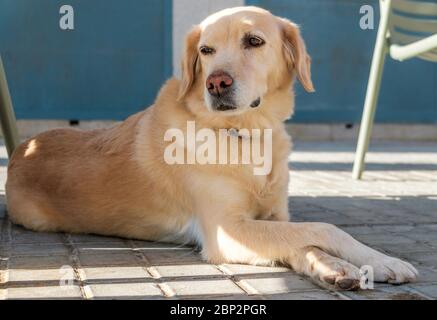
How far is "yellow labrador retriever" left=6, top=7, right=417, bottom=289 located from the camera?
9.16ft

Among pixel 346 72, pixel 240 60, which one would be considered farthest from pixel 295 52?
pixel 346 72

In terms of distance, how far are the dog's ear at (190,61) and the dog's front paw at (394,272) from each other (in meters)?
1.24

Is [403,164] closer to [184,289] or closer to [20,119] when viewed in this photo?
[184,289]

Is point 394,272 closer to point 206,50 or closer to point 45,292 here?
point 45,292

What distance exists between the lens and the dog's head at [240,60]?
281 centimetres

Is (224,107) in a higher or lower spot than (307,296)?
higher

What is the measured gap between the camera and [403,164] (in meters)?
6.67

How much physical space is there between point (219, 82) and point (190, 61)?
41 centimetres

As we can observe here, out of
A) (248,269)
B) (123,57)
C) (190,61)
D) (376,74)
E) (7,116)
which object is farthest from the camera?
(123,57)

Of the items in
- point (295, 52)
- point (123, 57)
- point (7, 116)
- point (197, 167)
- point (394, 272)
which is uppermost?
point (295, 52)

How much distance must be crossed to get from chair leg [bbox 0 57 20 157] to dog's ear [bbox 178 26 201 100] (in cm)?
116

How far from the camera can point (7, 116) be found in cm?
378

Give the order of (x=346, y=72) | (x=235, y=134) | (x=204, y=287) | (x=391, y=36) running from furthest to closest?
1. (x=346, y=72)
2. (x=391, y=36)
3. (x=235, y=134)
4. (x=204, y=287)
